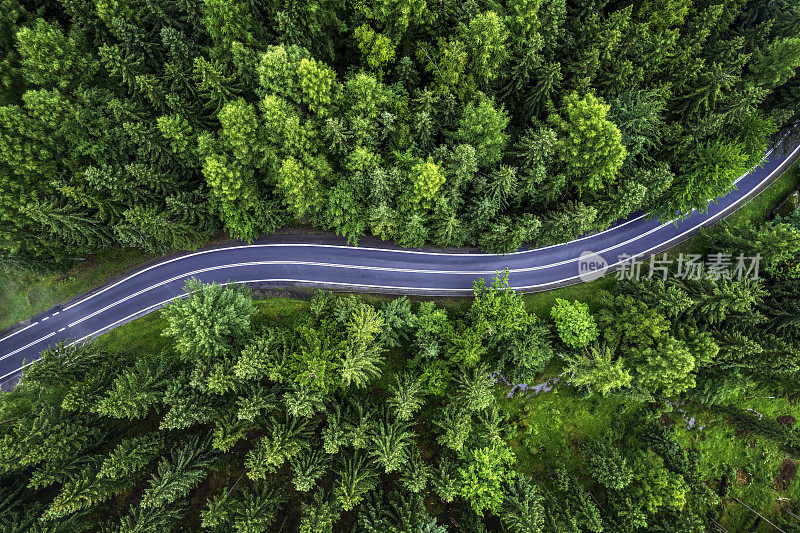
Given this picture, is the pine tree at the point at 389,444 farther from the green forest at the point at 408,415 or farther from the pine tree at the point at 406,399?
the pine tree at the point at 406,399

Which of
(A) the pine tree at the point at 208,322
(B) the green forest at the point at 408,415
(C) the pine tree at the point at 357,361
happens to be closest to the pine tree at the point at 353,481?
(B) the green forest at the point at 408,415

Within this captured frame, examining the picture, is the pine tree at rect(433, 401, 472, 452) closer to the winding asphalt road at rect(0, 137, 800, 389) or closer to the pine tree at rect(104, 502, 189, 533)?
the winding asphalt road at rect(0, 137, 800, 389)

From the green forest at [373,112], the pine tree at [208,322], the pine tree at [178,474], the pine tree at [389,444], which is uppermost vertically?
the green forest at [373,112]

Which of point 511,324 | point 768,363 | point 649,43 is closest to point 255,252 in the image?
point 511,324

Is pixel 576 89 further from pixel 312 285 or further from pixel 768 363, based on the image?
pixel 312 285

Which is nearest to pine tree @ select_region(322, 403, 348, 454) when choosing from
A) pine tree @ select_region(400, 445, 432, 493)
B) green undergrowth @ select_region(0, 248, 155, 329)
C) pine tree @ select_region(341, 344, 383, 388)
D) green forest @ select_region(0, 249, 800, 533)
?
green forest @ select_region(0, 249, 800, 533)

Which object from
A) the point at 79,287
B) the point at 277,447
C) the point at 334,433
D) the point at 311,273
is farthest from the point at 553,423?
the point at 79,287
